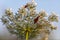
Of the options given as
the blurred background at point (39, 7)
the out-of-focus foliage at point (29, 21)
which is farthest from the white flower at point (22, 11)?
the blurred background at point (39, 7)

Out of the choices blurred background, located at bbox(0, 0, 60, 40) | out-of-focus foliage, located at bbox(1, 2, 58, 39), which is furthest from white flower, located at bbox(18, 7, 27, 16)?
blurred background, located at bbox(0, 0, 60, 40)

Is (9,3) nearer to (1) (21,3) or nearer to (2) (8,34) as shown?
(1) (21,3)

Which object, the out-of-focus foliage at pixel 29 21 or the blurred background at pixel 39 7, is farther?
the blurred background at pixel 39 7

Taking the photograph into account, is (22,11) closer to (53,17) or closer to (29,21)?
(29,21)

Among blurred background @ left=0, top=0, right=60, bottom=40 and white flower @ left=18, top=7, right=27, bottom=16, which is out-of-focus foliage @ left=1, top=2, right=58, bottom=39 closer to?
white flower @ left=18, top=7, right=27, bottom=16

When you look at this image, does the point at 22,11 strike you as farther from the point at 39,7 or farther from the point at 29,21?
the point at 39,7

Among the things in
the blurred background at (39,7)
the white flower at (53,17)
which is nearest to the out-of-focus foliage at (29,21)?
the white flower at (53,17)

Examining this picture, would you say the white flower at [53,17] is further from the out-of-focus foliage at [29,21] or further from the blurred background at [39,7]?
the blurred background at [39,7]

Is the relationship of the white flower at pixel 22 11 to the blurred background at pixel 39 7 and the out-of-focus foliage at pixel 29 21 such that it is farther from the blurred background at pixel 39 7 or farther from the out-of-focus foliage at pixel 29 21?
the blurred background at pixel 39 7

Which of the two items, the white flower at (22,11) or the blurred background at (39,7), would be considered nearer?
the white flower at (22,11)

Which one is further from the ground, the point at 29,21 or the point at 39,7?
the point at 39,7

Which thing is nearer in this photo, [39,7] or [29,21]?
[29,21]

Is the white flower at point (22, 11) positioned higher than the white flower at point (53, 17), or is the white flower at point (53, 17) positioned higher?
the white flower at point (22, 11)

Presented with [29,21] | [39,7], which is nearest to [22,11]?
[29,21]
